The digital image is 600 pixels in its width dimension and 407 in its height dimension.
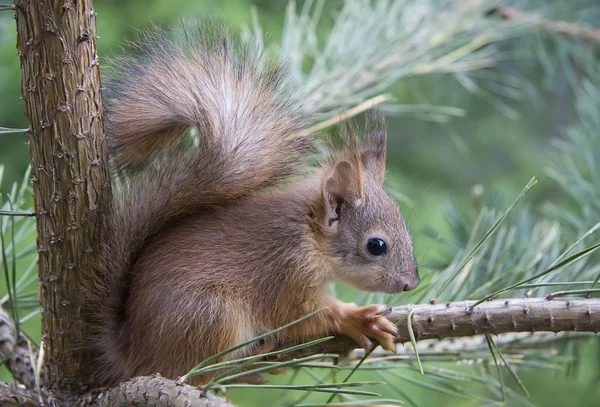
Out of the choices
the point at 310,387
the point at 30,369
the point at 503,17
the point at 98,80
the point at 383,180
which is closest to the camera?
the point at 310,387

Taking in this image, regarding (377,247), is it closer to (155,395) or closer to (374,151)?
(374,151)

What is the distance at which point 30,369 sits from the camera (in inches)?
35.4

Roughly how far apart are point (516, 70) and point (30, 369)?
5.28ft

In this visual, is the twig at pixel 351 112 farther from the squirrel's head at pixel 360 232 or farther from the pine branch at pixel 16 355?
the pine branch at pixel 16 355

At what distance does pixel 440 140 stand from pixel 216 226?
2527 mm

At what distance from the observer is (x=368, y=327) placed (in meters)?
0.98

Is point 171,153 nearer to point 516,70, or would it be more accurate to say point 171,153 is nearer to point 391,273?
point 391,273

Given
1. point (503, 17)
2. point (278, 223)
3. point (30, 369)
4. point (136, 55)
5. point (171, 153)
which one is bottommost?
point (30, 369)

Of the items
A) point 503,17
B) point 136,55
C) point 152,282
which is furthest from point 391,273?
point 503,17

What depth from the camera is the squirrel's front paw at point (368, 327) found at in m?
0.94

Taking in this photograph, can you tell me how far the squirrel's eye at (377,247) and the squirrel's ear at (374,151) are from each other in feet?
0.45

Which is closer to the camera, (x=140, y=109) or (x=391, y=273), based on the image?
(x=140, y=109)

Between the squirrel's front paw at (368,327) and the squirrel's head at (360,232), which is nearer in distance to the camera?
the squirrel's front paw at (368,327)

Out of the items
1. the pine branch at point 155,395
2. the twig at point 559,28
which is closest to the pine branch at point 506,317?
the pine branch at point 155,395
